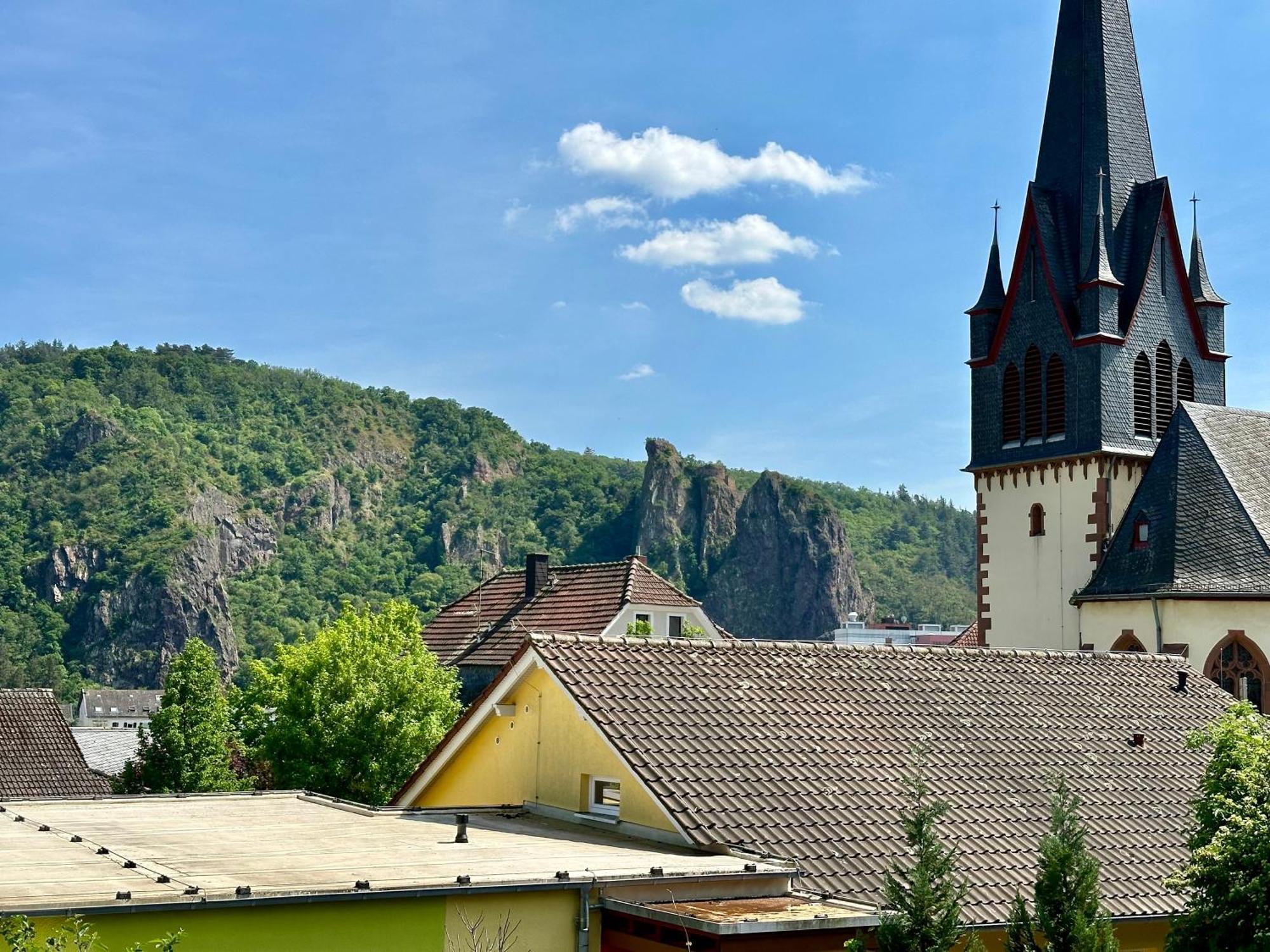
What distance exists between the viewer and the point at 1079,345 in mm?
33875

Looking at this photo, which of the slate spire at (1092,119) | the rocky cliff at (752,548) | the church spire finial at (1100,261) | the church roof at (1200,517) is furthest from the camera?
the rocky cliff at (752,548)

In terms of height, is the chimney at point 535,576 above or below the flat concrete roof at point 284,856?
above

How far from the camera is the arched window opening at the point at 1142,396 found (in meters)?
33.7

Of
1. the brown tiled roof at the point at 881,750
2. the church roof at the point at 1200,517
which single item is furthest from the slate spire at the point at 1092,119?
the brown tiled roof at the point at 881,750

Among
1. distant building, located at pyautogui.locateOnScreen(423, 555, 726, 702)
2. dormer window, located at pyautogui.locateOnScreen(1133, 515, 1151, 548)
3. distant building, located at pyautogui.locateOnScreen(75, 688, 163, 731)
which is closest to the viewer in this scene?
dormer window, located at pyautogui.locateOnScreen(1133, 515, 1151, 548)

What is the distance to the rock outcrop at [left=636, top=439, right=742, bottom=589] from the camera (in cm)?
16588

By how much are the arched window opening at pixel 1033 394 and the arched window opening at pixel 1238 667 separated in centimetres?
683

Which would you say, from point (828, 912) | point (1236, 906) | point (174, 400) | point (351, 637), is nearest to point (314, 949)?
point (828, 912)

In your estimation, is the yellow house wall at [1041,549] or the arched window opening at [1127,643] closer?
the arched window opening at [1127,643]

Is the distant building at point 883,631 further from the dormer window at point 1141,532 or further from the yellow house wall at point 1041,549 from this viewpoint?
the dormer window at point 1141,532

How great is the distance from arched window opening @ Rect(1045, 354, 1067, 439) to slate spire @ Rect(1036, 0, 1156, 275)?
239cm

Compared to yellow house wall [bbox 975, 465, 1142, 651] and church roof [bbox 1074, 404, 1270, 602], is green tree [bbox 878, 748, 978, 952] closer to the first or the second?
church roof [bbox 1074, 404, 1270, 602]

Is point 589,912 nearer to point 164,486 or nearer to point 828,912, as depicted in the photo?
point 828,912

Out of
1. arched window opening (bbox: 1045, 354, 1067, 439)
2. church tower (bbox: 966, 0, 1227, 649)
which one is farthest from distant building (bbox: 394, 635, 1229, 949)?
arched window opening (bbox: 1045, 354, 1067, 439)
